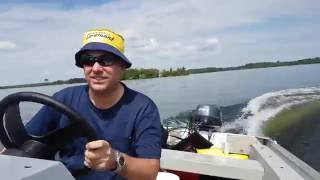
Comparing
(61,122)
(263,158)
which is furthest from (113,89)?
(263,158)

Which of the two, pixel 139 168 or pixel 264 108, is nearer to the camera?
pixel 139 168

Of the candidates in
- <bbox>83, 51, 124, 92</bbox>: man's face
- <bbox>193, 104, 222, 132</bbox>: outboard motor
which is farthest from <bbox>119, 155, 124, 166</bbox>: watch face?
<bbox>193, 104, 222, 132</bbox>: outboard motor

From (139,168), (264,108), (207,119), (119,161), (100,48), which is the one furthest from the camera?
(264,108)

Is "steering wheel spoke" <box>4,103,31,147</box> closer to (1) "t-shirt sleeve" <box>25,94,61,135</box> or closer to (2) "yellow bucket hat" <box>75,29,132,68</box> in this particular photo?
(1) "t-shirt sleeve" <box>25,94,61,135</box>

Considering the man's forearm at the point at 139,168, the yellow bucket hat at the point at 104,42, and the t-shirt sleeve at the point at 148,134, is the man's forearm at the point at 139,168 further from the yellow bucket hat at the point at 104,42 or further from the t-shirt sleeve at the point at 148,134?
the yellow bucket hat at the point at 104,42

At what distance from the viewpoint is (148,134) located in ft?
6.10

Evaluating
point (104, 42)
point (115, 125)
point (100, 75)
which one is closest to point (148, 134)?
point (115, 125)

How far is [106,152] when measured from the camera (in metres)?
1.40

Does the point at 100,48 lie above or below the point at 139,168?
above

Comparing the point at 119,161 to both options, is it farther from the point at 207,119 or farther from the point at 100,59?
the point at 207,119

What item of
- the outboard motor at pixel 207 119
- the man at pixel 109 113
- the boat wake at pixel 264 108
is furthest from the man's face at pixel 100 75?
the boat wake at pixel 264 108

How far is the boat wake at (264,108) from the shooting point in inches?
387

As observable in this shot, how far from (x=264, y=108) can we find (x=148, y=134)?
35.0ft

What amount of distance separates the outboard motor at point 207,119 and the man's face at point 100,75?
3.59 m
